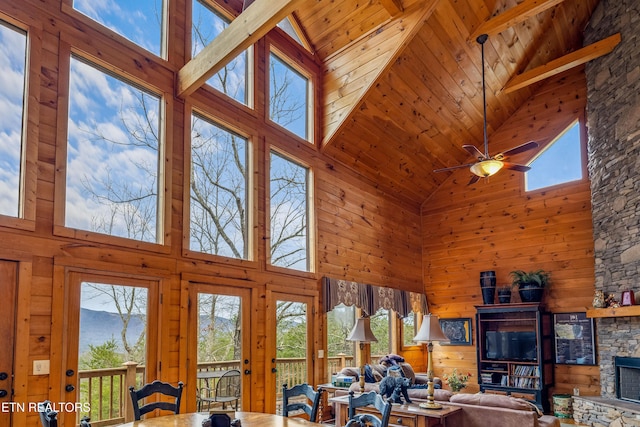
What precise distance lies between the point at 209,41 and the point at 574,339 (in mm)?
7455

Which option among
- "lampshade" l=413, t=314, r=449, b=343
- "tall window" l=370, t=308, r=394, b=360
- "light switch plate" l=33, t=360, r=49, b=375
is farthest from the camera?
"tall window" l=370, t=308, r=394, b=360

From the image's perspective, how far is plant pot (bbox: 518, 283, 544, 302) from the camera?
8.69 m

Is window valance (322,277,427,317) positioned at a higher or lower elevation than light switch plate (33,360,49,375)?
higher

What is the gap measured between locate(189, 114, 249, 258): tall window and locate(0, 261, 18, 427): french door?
6.46ft

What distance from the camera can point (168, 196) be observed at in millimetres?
5566

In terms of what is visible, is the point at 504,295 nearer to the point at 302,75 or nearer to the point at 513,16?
the point at 513,16

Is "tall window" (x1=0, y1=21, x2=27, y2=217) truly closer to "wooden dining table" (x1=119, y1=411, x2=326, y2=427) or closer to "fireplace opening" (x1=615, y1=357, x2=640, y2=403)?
"wooden dining table" (x1=119, y1=411, x2=326, y2=427)

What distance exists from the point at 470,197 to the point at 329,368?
14.9 feet

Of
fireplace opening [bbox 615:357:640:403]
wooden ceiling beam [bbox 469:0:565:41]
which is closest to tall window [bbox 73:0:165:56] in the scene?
wooden ceiling beam [bbox 469:0:565:41]

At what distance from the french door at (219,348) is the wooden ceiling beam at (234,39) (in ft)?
7.66

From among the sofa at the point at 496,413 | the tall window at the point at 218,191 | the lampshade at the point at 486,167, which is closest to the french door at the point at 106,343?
the tall window at the point at 218,191

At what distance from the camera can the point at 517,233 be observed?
946 centimetres

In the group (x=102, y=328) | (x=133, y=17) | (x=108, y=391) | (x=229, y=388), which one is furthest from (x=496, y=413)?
(x=133, y=17)

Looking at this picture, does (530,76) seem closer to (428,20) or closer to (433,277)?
(428,20)
